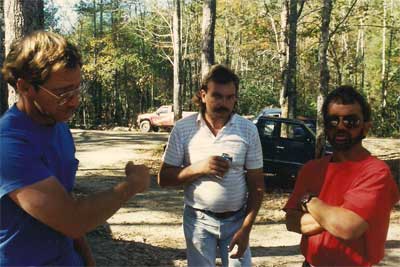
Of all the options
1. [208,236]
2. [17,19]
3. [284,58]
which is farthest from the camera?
[284,58]

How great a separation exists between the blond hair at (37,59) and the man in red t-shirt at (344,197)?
1.31 metres

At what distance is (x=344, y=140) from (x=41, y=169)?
141 cm

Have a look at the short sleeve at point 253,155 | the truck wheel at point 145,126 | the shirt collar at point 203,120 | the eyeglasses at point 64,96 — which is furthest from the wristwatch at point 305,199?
the truck wheel at point 145,126

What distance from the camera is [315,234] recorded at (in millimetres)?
2215

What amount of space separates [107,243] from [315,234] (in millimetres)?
4588

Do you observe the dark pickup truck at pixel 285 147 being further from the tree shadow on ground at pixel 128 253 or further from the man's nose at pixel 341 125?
the man's nose at pixel 341 125

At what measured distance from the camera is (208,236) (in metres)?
3.03

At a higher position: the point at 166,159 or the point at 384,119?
the point at 166,159

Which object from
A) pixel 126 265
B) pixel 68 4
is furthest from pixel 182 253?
pixel 68 4

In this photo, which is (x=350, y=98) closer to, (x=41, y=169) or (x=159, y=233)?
(x=41, y=169)

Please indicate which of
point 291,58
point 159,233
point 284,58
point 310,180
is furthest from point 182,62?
point 310,180

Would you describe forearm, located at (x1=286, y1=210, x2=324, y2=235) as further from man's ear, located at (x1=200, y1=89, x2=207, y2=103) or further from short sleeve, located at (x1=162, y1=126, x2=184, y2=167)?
man's ear, located at (x1=200, y1=89, x2=207, y2=103)

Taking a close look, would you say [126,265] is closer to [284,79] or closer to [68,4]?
[284,79]

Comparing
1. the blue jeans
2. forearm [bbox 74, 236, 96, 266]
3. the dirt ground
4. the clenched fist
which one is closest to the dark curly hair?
the clenched fist
